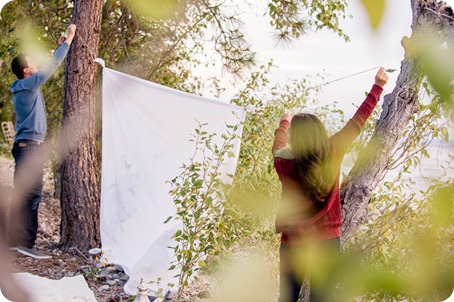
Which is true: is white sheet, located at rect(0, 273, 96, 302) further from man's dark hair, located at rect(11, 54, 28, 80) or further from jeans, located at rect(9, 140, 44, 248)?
man's dark hair, located at rect(11, 54, 28, 80)

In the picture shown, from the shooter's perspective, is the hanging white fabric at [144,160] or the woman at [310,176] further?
the hanging white fabric at [144,160]

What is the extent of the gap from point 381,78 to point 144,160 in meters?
1.45

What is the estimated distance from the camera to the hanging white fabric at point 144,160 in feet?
8.22

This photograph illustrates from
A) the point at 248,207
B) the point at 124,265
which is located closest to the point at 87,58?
the point at 124,265

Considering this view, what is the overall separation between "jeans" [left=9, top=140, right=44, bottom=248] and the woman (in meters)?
1.42

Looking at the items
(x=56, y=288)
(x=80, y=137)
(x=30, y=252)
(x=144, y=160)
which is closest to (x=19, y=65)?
(x=80, y=137)

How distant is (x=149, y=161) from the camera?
2668 mm

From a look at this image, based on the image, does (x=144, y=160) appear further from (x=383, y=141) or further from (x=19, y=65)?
(x=383, y=141)

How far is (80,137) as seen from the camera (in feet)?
9.84

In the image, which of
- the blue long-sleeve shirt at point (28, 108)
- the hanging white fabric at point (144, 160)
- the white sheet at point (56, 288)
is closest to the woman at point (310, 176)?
the hanging white fabric at point (144, 160)

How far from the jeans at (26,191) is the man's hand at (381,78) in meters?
1.76

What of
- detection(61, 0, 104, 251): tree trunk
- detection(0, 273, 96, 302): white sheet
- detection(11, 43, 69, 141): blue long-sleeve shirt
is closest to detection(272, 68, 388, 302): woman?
detection(0, 273, 96, 302): white sheet

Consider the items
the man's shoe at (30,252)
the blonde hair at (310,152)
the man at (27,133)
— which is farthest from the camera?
the man's shoe at (30,252)

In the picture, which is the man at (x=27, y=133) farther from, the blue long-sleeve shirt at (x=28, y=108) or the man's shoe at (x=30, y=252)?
the man's shoe at (x=30, y=252)
